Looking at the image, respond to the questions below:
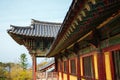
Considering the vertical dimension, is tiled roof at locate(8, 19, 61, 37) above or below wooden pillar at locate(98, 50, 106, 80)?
above

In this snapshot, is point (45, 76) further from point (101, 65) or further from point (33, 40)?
point (101, 65)

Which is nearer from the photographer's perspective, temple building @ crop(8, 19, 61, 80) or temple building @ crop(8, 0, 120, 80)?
temple building @ crop(8, 0, 120, 80)

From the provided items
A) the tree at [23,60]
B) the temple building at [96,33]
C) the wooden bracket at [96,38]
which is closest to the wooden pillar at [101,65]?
the temple building at [96,33]

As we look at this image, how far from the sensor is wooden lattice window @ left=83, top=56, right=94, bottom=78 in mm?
7323

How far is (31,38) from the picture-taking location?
19984 millimetres

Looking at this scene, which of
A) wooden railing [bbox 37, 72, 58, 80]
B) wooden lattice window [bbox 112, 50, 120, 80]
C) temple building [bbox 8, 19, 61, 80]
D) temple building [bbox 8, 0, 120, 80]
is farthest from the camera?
temple building [bbox 8, 19, 61, 80]

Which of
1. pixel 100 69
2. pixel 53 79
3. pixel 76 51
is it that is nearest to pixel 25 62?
pixel 53 79

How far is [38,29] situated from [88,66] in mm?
16093

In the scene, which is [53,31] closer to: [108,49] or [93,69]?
[93,69]

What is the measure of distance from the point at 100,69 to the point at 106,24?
1.42 m

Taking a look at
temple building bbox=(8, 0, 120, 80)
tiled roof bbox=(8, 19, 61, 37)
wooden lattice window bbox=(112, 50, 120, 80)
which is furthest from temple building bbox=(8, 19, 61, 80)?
wooden lattice window bbox=(112, 50, 120, 80)

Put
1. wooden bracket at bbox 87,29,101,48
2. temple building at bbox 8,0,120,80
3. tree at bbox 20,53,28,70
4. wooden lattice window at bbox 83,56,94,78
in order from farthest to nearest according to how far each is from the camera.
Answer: tree at bbox 20,53,28,70, wooden lattice window at bbox 83,56,94,78, wooden bracket at bbox 87,29,101,48, temple building at bbox 8,0,120,80

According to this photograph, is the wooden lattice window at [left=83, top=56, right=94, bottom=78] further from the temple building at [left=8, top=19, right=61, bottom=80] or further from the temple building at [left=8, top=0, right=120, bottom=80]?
the temple building at [left=8, top=19, right=61, bottom=80]

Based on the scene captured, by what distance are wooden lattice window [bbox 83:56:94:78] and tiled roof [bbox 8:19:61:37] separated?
11839 mm
